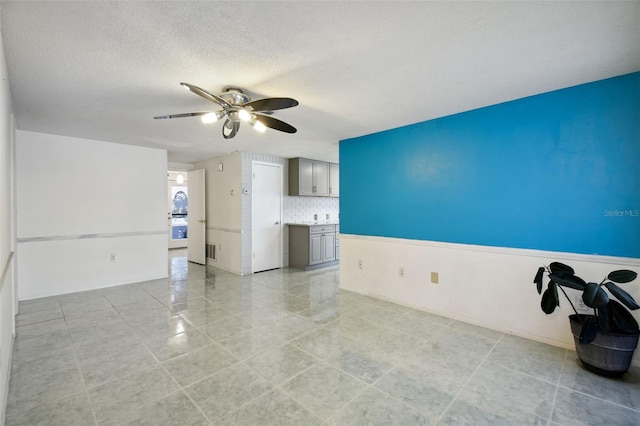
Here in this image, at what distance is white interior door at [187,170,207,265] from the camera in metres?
6.60

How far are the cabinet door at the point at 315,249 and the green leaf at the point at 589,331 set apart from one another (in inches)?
169

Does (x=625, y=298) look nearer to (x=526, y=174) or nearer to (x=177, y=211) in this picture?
(x=526, y=174)

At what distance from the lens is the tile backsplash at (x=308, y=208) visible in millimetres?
6438

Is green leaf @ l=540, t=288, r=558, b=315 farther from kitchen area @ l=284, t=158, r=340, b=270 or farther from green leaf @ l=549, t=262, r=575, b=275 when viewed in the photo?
kitchen area @ l=284, t=158, r=340, b=270

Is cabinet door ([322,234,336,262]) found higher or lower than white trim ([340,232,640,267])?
lower

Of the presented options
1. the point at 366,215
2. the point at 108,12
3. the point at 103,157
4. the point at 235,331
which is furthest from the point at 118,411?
the point at 103,157

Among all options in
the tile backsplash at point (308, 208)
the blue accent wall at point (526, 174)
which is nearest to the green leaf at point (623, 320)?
the blue accent wall at point (526, 174)

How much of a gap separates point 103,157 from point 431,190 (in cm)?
519

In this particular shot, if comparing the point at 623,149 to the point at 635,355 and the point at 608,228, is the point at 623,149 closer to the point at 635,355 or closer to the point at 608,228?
the point at 608,228

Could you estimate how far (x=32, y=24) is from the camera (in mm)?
1753

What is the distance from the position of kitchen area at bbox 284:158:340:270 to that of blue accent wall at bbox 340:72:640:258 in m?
2.10

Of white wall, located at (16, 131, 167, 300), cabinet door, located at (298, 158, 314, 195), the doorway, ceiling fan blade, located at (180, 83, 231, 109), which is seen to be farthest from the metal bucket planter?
the doorway

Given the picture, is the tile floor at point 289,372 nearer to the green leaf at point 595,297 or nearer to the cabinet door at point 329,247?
the green leaf at point 595,297

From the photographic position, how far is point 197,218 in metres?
6.76
